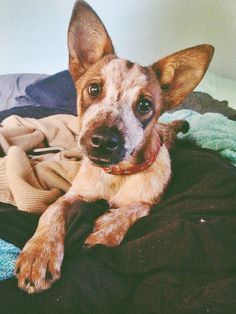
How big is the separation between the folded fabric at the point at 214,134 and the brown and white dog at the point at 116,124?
205 mm

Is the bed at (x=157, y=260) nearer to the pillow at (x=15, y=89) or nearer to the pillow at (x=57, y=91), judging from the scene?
the pillow at (x=57, y=91)

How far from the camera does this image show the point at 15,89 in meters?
3.20

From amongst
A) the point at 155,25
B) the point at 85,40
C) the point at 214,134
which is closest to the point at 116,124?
the point at 85,40

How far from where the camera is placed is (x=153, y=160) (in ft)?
5.65

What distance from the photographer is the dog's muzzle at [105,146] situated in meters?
1.38

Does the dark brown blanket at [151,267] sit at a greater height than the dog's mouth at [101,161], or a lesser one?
lesser

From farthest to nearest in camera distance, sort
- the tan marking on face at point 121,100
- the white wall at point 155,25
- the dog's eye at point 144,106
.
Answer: the white wall at point 155,25
the dog's eye at point 144,106
the tan marking on face at point 121,100

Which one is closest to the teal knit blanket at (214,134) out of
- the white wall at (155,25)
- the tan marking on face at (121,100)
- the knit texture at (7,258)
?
the tan marking on face at (121,100)

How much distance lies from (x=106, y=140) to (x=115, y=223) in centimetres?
31

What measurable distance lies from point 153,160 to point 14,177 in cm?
60

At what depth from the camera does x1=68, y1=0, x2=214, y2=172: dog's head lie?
4.72ft

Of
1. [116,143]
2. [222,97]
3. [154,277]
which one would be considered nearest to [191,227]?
[154,277]

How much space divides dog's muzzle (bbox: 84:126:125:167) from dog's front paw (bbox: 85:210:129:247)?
21 centimetres

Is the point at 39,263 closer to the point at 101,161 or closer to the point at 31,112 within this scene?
the point at 101,161
